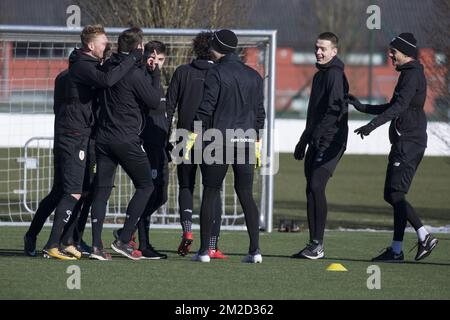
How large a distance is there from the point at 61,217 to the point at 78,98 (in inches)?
44.1

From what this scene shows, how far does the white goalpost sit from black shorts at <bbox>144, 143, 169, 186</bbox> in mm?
3449

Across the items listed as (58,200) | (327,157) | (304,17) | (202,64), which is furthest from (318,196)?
(304,17)

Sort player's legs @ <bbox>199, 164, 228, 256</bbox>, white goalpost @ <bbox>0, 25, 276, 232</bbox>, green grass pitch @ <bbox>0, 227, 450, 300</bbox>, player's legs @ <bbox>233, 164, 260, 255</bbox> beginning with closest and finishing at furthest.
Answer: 1. green grass pitch @ <bbox>0, 227, 450, 300</bbox>
2. player's legs @ <bbox>199, 164, 228, 256</bbox>
3. player's legs @ <bbox>233, 164, 260, 255</bbox>
4. white goalpost @ <bbox>0, 25, 276, 232</bbox>

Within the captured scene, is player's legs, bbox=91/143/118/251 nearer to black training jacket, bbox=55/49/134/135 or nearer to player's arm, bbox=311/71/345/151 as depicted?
black training jacket, bbox=55/49/134/135

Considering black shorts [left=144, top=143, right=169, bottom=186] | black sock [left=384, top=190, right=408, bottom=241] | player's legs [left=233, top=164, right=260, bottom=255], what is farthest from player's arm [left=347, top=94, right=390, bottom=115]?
black shorts [left=144, top=143, right=169, bottom=186]

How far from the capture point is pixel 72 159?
10.2 m

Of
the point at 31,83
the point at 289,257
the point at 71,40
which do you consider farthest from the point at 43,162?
the point at 289,257

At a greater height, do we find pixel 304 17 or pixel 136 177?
pixel 304 17

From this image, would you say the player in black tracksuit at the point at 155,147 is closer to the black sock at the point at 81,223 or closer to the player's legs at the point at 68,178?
the black sock at the point at 81,223

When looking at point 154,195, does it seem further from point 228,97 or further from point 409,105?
point 409,105

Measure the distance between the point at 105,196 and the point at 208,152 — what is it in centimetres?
106

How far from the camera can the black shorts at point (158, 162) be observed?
10844 millimetres

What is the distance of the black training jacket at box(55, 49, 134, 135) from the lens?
1005 cm

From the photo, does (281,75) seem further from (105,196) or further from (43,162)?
(105,196)
